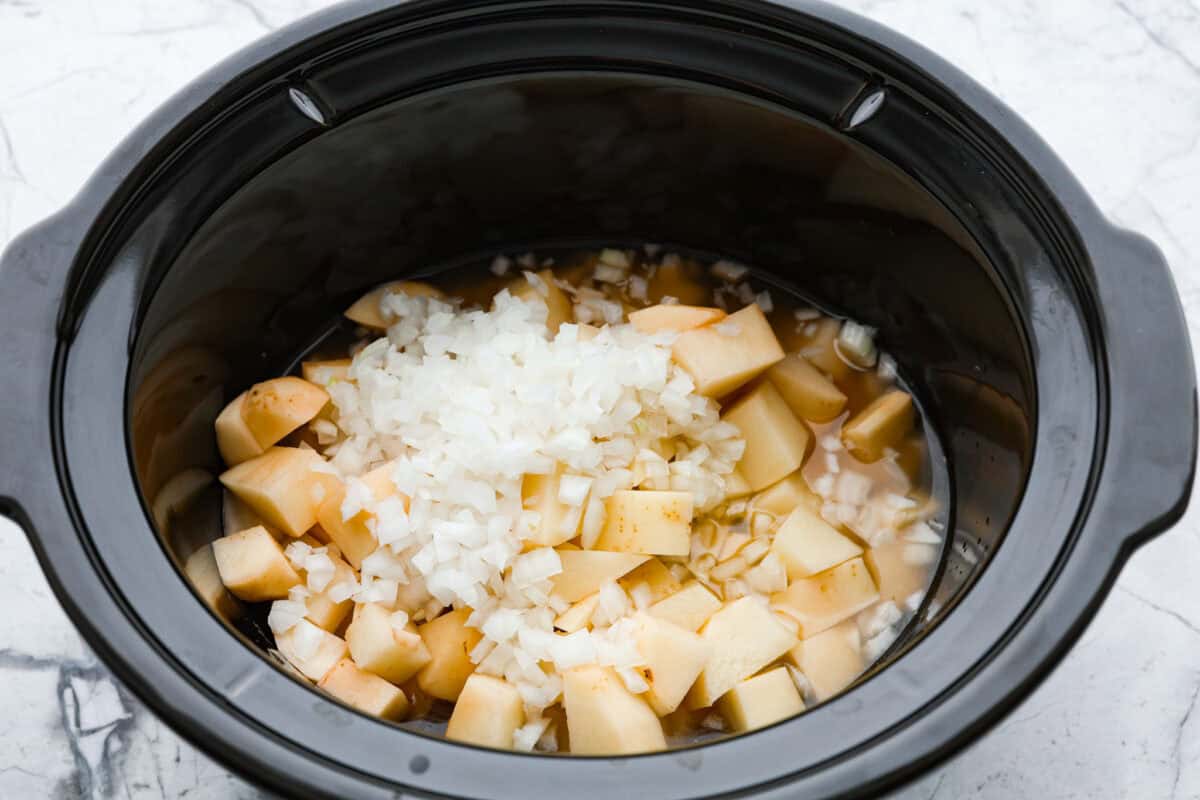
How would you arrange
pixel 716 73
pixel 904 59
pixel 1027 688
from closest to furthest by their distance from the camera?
pixel 1027 688 < pixel 904 59 < pixel 716 73

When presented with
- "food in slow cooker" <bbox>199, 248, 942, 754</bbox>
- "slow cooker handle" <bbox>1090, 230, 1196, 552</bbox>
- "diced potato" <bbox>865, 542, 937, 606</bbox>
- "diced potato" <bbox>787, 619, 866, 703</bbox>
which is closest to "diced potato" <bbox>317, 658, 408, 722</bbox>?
"food in slow cooker" <bbox>199, 248, 942, 754</bbox>

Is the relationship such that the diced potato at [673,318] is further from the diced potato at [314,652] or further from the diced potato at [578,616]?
the diced potato at [314,652]

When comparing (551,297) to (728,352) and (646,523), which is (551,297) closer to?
(728,352)

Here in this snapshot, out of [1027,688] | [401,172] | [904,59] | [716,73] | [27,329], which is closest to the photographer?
[1027,688]

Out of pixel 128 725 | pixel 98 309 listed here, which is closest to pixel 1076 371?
pixel 98 309

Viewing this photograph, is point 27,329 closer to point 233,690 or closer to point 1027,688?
point 233,690

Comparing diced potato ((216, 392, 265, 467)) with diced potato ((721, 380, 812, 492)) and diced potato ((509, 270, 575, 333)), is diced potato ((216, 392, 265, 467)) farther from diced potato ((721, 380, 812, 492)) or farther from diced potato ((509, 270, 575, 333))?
diced potato ((721, 380, 812, 492))

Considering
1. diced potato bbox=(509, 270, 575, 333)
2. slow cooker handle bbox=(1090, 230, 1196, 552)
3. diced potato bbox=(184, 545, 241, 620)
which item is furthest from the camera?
diced potato bbox=(509, 270, 575, 333)
